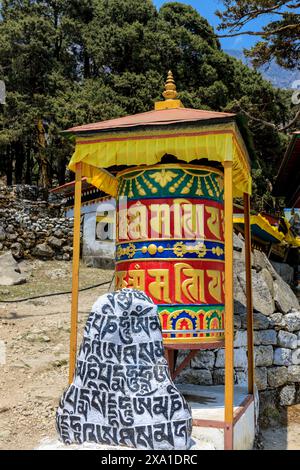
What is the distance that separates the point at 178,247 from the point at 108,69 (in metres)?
23.4

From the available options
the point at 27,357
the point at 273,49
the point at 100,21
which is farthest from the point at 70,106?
the point at 27,357

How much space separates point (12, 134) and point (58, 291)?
42.3 ft

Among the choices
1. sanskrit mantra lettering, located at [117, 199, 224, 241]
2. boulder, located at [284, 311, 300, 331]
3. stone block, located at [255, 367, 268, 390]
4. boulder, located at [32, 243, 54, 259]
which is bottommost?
stone block, located at [255, 367, 268, 390]

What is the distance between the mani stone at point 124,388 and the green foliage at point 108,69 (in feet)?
61.5

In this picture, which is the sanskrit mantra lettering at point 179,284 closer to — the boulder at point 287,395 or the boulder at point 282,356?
the boulder at point 282,356

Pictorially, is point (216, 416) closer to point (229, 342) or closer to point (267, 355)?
point (229, 342)

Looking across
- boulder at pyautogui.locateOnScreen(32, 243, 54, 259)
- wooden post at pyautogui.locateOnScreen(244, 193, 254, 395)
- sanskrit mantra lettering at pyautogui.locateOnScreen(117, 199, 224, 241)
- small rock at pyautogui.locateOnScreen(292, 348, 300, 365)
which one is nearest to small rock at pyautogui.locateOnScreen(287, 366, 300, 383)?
small rock at pyautogui.locateOnScreen(292, 348, 300, 365)

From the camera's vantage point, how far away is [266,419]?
768cm

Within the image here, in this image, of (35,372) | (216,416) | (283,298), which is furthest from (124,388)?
(283,298)

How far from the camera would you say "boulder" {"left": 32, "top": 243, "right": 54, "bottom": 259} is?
1794 cm

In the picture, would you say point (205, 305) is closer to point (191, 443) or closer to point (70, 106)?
point (191, 443)

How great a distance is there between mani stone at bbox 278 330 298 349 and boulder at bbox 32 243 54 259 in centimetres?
1137

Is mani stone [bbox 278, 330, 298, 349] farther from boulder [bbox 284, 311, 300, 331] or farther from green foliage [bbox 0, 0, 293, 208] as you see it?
green foliage [bbox 0, 0, 293, 208]

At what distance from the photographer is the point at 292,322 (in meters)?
8.61
